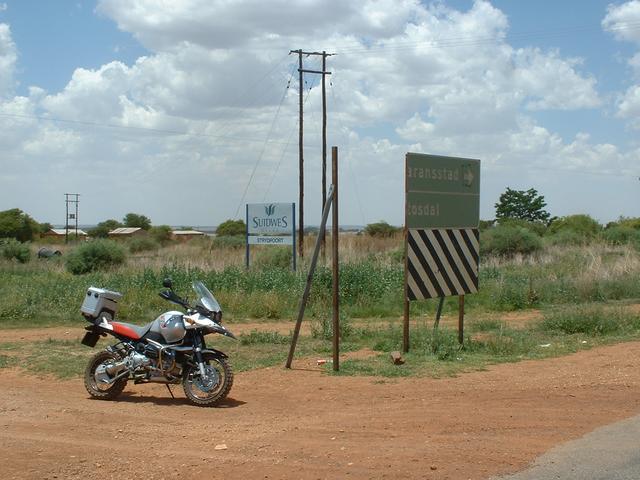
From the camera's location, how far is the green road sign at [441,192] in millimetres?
12328

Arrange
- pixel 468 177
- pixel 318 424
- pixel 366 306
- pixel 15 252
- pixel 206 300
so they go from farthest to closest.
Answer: pixel 15 252 → pixel 366 306 → pixel 468 177 → pixel 206 300 → pixel 318 424

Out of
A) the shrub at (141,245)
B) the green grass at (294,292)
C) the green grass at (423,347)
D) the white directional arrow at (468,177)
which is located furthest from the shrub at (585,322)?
the shrub at (141,245)

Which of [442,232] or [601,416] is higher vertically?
[442,232]

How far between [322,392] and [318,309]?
854cm

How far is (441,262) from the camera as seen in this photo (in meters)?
12.9

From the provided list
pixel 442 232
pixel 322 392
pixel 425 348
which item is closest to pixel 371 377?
pixel 322 392

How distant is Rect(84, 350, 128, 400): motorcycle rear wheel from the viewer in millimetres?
9609

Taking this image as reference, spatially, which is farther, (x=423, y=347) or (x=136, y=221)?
(x=136, y=221)

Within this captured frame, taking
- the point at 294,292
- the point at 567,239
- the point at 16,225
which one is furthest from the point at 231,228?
the point at 294,292

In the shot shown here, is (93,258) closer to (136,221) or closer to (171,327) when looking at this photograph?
(171,327)

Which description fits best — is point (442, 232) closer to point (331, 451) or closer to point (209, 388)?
point (209, 388)

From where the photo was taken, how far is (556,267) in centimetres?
2702

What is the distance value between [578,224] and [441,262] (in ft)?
137

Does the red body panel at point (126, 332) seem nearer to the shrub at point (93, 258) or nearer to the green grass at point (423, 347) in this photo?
the green grass at point (423, 347)
